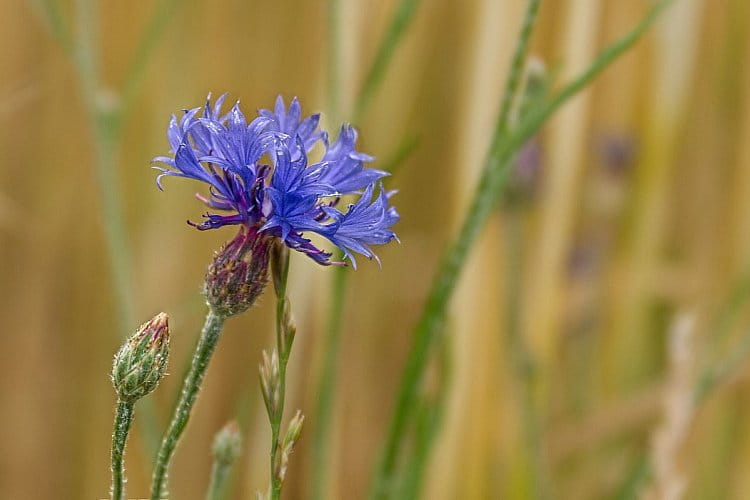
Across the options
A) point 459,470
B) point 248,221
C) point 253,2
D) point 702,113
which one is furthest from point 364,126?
point 248,221

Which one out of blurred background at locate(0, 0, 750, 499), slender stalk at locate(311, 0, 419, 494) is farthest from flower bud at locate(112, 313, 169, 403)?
blurred background at locate(0, 0, 750, 499)

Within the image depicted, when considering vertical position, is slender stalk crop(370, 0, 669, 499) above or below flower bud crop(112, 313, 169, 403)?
above

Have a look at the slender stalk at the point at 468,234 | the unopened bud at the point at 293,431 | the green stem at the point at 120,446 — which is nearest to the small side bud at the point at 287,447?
the unopened bud at the point at 293,431

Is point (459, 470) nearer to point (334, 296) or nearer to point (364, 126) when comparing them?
point (334, 296)

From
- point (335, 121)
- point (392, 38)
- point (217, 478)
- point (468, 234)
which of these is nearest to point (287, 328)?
point (217, 478)

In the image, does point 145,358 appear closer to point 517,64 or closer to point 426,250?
point 517,64

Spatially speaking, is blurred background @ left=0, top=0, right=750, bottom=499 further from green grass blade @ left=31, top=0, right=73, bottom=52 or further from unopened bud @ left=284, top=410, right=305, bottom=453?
unopened bud @ left=284, top=410, right=305, bottom=453
